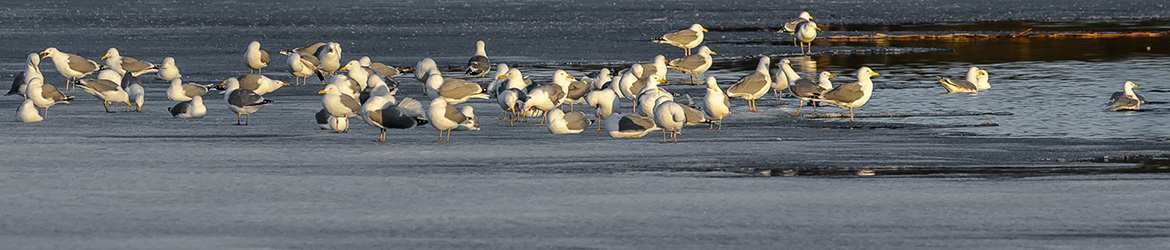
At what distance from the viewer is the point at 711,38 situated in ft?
102

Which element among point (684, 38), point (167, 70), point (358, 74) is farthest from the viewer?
point (684, 38)

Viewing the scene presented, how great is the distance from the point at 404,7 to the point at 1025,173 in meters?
40.0

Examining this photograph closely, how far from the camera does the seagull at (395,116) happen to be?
12.4 metres

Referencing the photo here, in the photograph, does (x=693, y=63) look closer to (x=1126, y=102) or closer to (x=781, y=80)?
(x=781, y=80)

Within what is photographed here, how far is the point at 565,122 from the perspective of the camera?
41.4 feet

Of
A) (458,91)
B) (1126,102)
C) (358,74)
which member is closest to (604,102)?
(458,91)

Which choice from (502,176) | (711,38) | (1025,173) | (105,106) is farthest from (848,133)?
(711,38)

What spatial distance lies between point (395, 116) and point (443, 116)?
0.47 m

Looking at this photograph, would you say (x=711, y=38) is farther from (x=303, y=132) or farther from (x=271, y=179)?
(x=271, y=179)

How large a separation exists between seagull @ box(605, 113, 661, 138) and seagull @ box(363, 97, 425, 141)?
1.63 metres

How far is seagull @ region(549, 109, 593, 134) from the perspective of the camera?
12.5 m

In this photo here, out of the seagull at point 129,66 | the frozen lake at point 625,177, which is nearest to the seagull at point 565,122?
the frozen lake at point 625,177

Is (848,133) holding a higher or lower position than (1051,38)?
lower

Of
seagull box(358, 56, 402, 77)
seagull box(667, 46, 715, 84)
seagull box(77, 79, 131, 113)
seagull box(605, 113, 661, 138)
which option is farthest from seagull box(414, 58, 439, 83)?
seagull box(605, 113, 661, 138)
